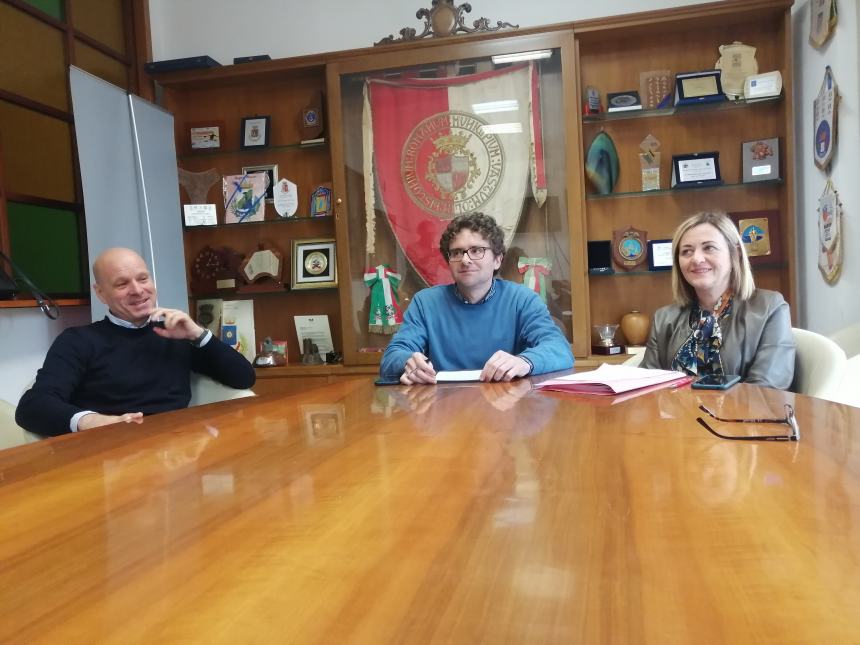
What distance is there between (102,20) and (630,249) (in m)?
3.02

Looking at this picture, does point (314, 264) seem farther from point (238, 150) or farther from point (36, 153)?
point (36, 153)

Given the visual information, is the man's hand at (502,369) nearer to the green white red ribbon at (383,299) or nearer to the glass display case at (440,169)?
the glass display case at (440,169)

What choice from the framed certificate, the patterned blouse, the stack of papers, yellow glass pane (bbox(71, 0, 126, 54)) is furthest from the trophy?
yellow glass pane (bbox(71, 0, 126, 54))

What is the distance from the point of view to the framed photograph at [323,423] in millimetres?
1054

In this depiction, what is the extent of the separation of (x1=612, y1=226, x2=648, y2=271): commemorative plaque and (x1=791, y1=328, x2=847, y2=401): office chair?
1373mm

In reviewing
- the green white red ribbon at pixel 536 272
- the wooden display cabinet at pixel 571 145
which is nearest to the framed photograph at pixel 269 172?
the wooden display cabinet at pixel 571 145

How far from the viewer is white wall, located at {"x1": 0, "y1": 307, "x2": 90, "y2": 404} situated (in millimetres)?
2693

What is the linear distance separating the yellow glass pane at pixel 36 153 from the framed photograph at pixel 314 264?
1.13m

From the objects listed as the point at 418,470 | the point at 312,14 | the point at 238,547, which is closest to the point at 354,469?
the point at 418,470

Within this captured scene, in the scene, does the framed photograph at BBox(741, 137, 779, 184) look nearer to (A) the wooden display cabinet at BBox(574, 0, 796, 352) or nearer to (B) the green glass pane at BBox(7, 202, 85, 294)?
(A) the wooden display cabinet at BBox(574, 0, 796, 352)

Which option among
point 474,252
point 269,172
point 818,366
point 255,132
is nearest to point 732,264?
point 818,366

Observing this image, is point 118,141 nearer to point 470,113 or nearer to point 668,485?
point 470,113

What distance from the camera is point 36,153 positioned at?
2.92m

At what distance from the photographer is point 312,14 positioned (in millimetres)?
3682
